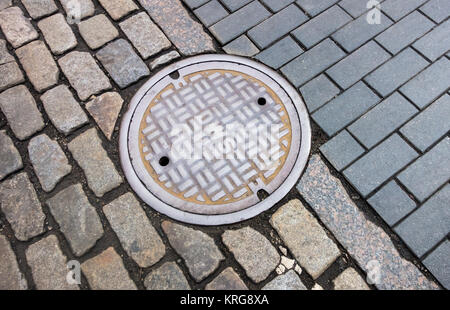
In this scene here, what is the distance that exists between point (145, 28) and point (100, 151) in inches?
37.4

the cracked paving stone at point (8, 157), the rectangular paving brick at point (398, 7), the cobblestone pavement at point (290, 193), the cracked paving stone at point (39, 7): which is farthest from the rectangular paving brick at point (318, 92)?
the cracked paving stone at point (39, 7)

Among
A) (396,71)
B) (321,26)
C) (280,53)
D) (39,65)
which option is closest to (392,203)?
(396,71)

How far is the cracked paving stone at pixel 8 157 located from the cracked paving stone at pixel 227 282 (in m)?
1.27

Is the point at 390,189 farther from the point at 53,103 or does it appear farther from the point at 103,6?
the point at 103,6

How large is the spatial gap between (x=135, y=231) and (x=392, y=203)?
54.2 inches

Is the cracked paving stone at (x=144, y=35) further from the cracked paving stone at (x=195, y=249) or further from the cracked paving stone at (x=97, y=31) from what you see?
the cracked paving stone at (x=195, y=249)

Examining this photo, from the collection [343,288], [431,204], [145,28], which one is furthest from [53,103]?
[431,204]

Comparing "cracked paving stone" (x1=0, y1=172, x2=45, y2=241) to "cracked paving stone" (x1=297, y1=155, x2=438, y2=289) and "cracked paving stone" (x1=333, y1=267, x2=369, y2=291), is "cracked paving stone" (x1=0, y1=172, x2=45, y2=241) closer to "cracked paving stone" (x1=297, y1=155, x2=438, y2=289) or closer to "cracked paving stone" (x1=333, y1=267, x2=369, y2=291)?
"cracked paving stone" (x1=297, y1=155, x2=438, y2=289)

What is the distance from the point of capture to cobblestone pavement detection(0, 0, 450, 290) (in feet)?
5.75

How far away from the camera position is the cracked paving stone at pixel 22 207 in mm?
1820

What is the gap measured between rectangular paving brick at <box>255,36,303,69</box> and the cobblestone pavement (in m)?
0.01

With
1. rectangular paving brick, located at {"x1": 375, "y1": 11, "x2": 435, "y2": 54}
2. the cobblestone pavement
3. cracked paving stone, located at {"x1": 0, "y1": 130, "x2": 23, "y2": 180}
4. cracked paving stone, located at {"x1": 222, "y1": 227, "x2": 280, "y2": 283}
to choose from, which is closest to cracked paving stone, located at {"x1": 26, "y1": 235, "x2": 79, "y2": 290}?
the cobblestone pavement

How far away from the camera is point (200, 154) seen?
199cm
